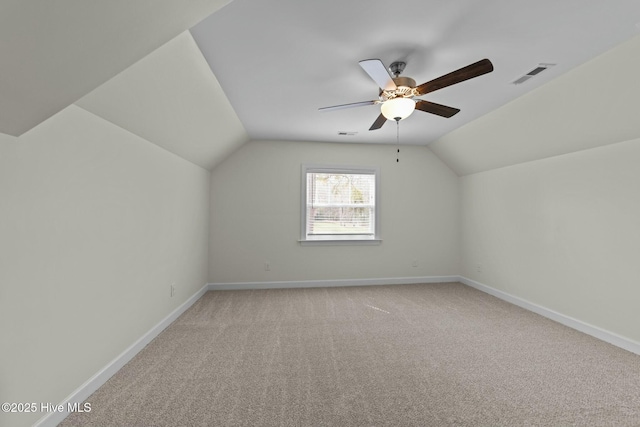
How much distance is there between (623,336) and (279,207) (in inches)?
164

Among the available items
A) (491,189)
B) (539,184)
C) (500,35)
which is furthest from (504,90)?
(491,189)

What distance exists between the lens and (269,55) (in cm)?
219

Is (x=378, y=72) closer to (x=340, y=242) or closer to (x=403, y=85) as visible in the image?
(x=403, y=85)

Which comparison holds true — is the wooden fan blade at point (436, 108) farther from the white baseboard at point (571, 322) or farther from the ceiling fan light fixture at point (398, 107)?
the white baseboard at point (571, 322)

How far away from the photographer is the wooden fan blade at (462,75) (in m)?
1.74

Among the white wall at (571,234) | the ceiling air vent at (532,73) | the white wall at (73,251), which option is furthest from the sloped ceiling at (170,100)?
the white wall at (571,234)

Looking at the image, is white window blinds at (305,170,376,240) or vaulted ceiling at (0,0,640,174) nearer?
vaulted ceiling at (0,0,640,174)

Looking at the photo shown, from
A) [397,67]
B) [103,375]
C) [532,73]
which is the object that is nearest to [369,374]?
[103,375]

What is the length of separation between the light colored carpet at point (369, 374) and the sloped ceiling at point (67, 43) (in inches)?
68.5

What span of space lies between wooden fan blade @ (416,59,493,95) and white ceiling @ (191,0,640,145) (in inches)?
11.0

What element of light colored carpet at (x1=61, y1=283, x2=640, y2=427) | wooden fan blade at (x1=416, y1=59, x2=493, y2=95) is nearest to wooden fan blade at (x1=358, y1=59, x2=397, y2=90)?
wooden fan blade at (x1=416, y1=59, x2=493, y2=95)

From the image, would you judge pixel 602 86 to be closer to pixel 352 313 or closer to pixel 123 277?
pixel 352 313

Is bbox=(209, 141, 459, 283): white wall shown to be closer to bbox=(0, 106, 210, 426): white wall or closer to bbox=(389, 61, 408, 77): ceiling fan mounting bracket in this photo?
bbox=(0, 106, 210, 426): white wall

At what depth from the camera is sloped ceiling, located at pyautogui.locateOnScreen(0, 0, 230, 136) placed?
953 millimetres
